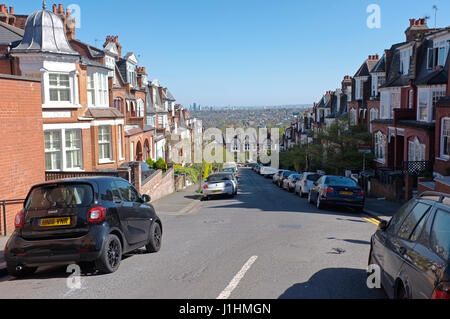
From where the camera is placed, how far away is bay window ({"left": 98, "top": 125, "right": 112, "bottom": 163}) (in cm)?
2516

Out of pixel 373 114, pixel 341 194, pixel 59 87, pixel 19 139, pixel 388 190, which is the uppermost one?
pixel 59 87

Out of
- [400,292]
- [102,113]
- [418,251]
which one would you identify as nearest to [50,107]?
[102,113]

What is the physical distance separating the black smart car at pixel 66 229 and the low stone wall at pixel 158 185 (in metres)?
13.1

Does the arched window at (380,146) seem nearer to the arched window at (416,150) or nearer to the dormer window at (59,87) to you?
the arched window at (416,150)

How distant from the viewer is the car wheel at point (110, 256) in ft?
25.7

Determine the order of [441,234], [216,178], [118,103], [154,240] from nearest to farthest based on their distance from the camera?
[441,234], [154,240], [216,178], [118,103]

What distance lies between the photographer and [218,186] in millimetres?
26094

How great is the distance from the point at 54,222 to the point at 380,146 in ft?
107

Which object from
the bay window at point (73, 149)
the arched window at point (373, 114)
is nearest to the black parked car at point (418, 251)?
the bay window at point (73, 149)

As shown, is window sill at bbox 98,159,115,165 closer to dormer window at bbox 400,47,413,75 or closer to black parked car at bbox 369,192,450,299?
black parked car at bbox 369,192,450,299

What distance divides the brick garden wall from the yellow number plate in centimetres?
530

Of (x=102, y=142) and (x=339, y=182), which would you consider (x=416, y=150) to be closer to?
(x=339, y=182)

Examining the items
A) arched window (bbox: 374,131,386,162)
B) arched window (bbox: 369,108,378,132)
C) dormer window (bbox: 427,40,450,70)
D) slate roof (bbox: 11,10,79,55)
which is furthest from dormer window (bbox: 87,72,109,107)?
arched window (bbox: 369,108,378,132)
